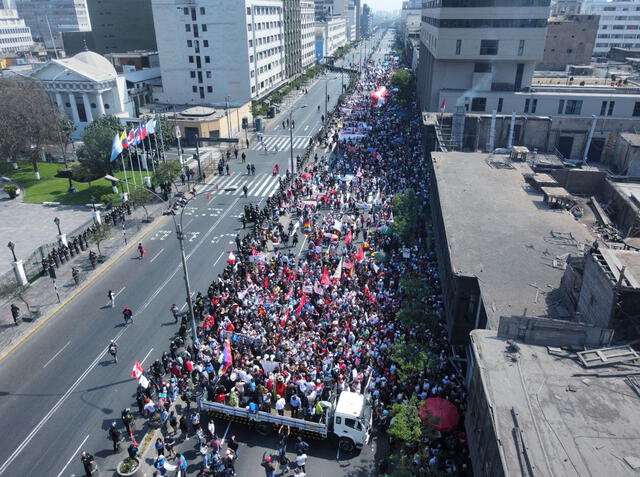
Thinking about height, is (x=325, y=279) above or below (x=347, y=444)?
above

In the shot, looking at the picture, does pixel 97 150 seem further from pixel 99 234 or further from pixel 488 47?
pixel 488 47

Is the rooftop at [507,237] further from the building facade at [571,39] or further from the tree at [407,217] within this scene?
the building facade at [571,39]

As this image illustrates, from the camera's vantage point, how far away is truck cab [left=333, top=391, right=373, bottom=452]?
20656 millimetres

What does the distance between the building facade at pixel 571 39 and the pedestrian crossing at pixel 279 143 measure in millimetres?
57208

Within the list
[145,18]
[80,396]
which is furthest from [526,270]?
[145,18]

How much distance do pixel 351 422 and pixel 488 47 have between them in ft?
190

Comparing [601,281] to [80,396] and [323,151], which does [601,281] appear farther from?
[323,151]

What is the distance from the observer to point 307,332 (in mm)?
27688

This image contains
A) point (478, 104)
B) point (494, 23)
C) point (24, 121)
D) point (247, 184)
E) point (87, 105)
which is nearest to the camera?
point (247, 184)

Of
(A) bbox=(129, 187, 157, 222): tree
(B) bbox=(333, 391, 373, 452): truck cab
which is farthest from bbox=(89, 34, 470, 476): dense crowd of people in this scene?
(A) bbox=(129, 187, 157, 222): tree

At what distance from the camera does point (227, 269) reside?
34625mm

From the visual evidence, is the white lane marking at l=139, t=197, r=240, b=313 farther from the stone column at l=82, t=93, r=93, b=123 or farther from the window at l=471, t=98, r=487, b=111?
the stone column at l=82, t=93, r=93, b=123

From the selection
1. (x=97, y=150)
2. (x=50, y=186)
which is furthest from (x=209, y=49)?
(x=97, y=150)

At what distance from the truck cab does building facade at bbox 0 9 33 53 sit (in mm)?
184218
